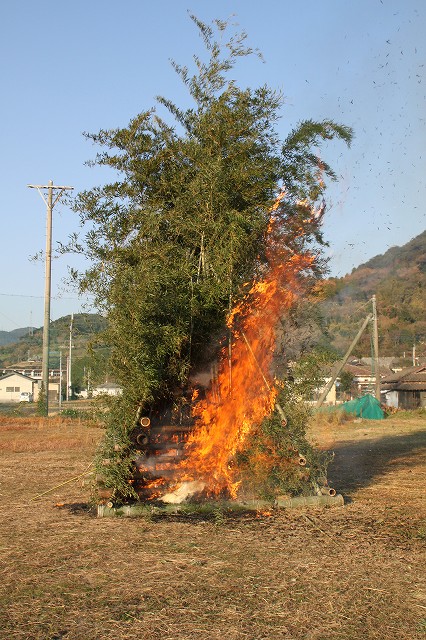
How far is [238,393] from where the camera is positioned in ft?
34.8

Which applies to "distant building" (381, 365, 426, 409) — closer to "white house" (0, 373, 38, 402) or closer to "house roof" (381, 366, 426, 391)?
"house roof" (381, 366, 426, 391)

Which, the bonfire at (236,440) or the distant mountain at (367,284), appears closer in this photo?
the bonfire at (236,440)

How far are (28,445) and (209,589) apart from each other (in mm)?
15281

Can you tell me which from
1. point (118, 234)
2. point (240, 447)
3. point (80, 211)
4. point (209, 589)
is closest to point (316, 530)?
point (240, 447)

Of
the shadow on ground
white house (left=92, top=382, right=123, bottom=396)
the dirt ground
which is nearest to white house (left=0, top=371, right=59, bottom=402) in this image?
the shadow on ground

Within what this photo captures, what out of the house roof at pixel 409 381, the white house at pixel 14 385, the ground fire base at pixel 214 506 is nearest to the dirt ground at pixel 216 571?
the ground fire base at pixel 214 506

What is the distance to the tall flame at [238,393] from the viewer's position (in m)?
10.3

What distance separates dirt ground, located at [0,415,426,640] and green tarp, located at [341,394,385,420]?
2405 cm

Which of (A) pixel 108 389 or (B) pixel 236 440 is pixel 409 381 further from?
(A) pixel 108 389

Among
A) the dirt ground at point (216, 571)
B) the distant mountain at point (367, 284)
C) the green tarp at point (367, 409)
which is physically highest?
the distant mountain at point (367, 284)

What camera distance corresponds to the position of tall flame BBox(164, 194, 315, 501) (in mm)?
10320

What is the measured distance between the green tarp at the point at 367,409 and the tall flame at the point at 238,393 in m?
26.1

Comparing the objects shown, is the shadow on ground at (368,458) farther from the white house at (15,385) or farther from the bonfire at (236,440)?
the white house at (15,385)

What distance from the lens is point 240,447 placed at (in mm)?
10297
